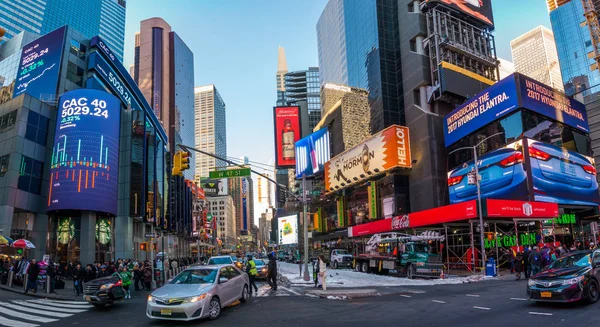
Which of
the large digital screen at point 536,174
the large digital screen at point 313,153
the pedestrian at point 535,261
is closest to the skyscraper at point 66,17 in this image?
the large digital screen at point 313,153

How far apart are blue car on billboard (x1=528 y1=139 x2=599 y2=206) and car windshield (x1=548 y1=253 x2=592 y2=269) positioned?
77.2ft

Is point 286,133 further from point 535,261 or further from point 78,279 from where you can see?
point 535,261

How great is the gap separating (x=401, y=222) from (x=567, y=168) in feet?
50.6

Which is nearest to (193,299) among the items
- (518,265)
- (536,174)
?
(518,265)

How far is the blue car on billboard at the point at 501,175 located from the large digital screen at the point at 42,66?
145 feet

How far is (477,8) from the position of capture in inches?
2178

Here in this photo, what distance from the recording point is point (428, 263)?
26281 millimetres

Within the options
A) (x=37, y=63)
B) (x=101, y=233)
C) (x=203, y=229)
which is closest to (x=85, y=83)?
(x=37, y=63)

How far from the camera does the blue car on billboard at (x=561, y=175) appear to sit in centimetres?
3444

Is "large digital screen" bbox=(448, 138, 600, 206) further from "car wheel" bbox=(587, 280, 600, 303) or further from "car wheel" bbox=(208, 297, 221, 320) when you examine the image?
"car wheel" bbox=(208, 297, 221, 320)

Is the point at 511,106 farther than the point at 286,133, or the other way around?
the point at 286,133

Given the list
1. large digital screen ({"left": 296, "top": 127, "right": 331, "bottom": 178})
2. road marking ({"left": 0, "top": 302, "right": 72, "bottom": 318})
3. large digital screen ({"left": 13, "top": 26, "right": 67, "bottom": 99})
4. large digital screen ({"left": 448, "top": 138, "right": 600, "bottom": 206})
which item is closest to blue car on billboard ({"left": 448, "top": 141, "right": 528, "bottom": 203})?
large digital screen ({"left": 448, "top": 138, "right": 600, "bottom": 206})

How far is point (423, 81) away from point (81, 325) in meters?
44.1

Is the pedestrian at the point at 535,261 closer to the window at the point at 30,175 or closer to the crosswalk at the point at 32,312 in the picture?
the crosswalk at the point at 32,312
